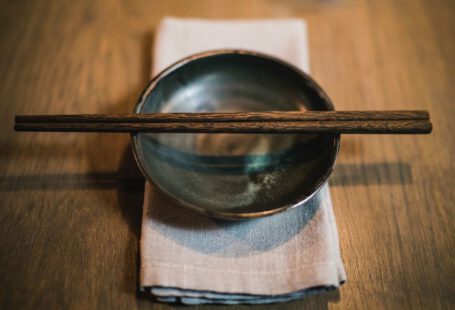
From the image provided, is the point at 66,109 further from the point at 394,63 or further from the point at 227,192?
the point at 394,63

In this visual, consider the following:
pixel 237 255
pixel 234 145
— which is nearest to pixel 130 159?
pixel 234 145

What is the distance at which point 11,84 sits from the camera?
1.03 meters

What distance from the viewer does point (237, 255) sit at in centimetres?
73

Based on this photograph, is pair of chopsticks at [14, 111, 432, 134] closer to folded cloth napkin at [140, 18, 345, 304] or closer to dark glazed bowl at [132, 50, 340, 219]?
dark glazed bowl at [132, 50, 340, 219]

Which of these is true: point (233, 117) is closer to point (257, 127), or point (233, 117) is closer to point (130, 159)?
point (257, 127)

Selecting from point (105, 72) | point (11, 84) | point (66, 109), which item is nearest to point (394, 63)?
point (105, 72)

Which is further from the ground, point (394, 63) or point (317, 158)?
point (394, 63)

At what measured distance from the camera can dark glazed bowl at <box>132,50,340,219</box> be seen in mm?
755

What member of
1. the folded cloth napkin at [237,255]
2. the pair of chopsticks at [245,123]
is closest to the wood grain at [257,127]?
the pair of chopsticks at [245,123]

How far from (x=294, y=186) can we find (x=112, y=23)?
85 centimetres

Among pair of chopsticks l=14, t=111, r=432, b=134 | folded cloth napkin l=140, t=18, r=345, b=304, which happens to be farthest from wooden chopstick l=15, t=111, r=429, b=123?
folded cloth napkin l=140, t=18, r=345, b=304

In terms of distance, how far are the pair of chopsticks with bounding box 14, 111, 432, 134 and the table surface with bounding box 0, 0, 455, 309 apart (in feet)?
0.54

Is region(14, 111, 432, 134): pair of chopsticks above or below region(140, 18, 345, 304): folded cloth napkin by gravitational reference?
above

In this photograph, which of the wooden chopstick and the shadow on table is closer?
the wooden chopstick
